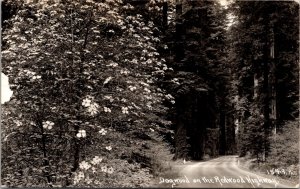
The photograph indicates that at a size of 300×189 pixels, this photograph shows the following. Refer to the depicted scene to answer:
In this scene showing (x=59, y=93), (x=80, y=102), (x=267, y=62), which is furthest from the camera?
(x=267, y=62)

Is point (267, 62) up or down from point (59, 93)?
up

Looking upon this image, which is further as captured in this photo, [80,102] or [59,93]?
[59,93]

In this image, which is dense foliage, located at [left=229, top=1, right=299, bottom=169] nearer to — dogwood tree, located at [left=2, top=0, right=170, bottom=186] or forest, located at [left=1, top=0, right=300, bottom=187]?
forest, located at [left=1, top=0, right=300, bottom=187]

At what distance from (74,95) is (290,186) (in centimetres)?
642

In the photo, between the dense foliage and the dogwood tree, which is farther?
the dense foliage

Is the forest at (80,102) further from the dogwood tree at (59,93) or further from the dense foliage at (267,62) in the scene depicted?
the dense foliage at (267,62)

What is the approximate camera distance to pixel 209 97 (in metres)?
29.0

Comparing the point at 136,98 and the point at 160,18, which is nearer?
the point at 136,98

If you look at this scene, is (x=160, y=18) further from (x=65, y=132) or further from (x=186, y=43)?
(x=65, y=132)

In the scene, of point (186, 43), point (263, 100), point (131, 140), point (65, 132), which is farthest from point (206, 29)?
point (65, 132)

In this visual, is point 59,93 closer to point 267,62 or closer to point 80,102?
point 80,102

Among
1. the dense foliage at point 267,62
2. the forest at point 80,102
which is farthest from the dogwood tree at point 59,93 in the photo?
the dense foliage at point 267,62

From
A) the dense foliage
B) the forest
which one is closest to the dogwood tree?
the forest

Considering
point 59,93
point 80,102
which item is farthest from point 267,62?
point 59,93
